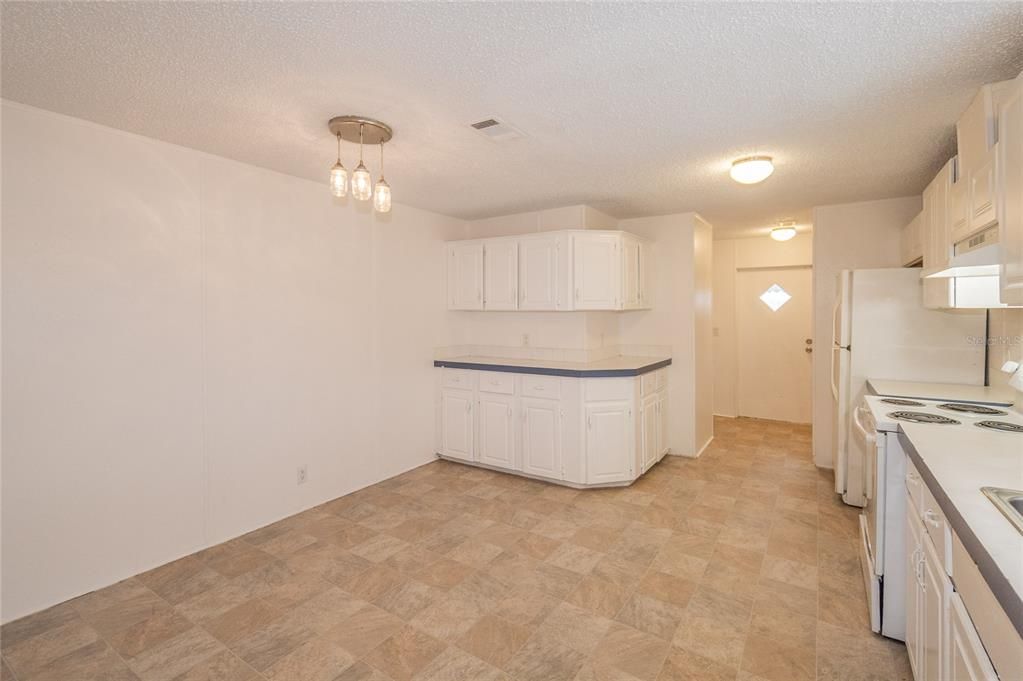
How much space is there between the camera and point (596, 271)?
13.7 feet

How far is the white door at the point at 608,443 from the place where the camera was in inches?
155

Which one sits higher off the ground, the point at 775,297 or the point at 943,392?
the point at 775,297

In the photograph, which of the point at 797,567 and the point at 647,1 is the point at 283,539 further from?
the point at 647,1

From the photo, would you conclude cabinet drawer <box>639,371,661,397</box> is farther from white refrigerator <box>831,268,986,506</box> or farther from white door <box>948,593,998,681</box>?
white door <box>948,593,998,681</box>

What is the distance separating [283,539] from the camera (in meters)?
3.14

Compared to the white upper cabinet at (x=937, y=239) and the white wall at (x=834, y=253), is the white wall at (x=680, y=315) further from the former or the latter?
the white upper cabinet at (x=937, y=239)

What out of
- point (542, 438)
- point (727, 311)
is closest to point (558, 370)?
point (542, 438)

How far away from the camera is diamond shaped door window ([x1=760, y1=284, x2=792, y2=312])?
20.9ft

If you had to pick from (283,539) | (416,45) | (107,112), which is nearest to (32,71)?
(107,112)

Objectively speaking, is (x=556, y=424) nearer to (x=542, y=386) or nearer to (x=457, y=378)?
(x=542, y=386)

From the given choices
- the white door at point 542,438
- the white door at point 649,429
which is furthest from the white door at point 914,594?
the white door at point 542,438

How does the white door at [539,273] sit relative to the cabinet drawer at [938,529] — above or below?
above

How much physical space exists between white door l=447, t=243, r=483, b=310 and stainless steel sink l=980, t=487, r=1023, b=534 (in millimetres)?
3718

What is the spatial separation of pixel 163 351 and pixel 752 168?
141 inches
